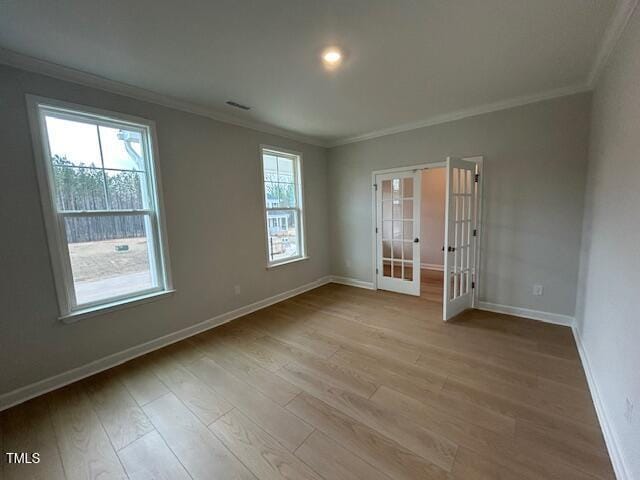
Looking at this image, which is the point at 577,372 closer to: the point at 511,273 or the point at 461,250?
the point at 511,273

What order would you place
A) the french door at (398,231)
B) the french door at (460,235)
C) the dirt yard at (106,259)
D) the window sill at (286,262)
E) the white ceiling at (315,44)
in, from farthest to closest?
the french door at (398,231) < the window sill at (286,262) < the french door at (460,235) < the dirt yard at (106,259) < the white ceiling at (315,44)

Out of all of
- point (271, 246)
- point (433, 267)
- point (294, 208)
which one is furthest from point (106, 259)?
point (433, 267)

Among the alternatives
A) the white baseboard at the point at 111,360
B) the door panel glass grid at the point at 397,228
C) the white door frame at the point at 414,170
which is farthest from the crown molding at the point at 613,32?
the white baseboard at the point at 111,360

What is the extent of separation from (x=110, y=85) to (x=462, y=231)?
162 inches

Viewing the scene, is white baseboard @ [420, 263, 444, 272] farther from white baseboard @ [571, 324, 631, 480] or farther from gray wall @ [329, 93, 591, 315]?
white baseboard @ [571, 324, 631, 480]

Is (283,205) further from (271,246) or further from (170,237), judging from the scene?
(170,237)

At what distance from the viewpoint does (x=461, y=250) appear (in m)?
3.38

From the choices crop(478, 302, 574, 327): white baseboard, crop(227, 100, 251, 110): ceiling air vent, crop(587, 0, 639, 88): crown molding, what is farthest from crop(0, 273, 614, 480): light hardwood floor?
crop(227, 100, 251, 110): ceiling air vent

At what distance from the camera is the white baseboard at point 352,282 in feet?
15.1

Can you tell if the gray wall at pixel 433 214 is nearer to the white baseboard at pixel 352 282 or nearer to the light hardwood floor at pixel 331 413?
the white baseboard at pixel 352 282

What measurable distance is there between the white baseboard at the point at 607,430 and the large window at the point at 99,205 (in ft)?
11.9

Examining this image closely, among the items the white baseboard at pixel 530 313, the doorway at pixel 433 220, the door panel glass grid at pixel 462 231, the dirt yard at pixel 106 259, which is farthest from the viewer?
the doorway at pixel 433 220

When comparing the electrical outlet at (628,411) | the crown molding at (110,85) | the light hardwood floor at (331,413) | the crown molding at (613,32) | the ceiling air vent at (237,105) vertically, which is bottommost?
the light hardwood floor at (331,413)

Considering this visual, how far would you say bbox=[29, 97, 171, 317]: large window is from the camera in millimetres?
2119
